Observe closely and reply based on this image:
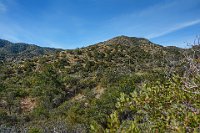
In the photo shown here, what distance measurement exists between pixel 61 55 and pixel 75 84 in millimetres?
18049

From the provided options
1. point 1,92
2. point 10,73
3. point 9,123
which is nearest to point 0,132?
point 9,123

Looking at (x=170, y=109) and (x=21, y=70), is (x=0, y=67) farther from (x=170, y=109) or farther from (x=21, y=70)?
(x=170, y=109)

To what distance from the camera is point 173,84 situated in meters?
6.45

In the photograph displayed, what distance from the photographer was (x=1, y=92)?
57125 mm

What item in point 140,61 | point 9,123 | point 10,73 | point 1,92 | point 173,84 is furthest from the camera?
point 140,61

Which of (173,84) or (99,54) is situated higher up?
(99,54)

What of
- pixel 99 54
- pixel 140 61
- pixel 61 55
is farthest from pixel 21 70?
pixel 140 61

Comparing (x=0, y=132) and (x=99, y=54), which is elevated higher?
(x=99, y=54)

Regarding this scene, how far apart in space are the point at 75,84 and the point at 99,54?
1673 centimetres

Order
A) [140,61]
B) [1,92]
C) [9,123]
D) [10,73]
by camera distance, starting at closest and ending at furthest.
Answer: [9,123] → [1,92] → [10,73] → [140,61]

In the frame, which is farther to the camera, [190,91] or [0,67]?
[0,67]

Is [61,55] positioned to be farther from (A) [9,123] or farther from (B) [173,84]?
(B) [173,84]

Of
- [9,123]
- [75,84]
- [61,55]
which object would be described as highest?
[61,55]

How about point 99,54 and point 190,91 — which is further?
point 99,54
